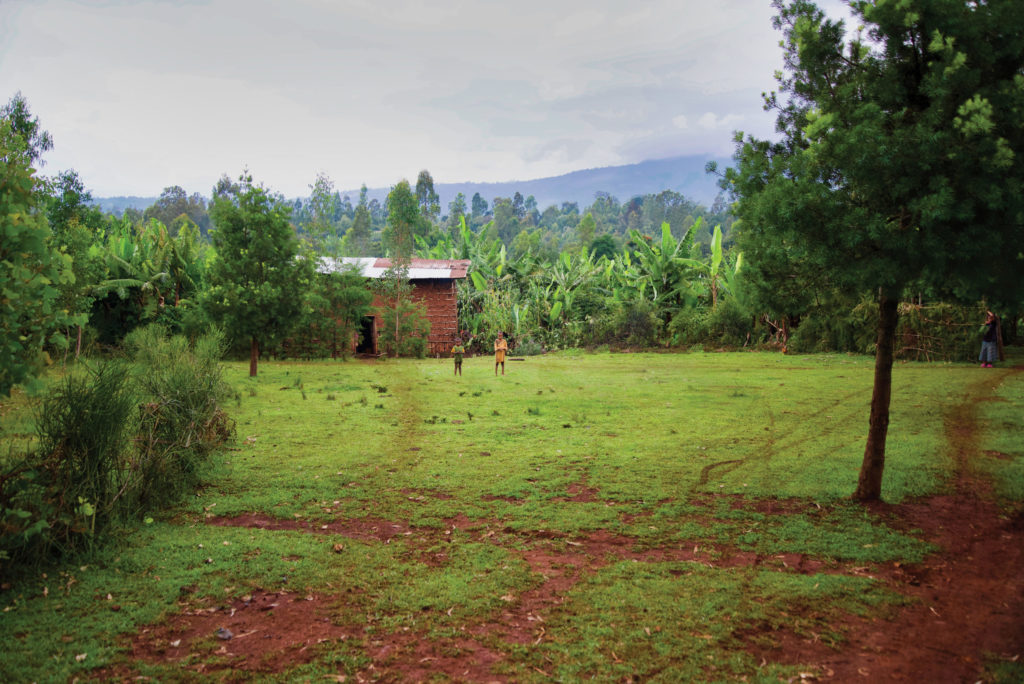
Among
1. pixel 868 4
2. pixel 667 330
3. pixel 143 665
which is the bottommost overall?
pixel 143 665

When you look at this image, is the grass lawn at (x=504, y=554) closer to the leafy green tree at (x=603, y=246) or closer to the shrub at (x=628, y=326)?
the shrub at (x=628, y=326)

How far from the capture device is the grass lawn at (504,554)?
3.93m

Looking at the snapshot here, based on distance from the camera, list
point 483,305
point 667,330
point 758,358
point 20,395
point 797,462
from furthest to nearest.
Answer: point 483,305
point 667,330
point 758,358
point 20,395
point 797,462

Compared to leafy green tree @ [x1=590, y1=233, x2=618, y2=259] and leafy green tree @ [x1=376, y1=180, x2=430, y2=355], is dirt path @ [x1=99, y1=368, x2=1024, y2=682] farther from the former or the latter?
leafy green tree @ [x1=590, y1=233, x2=618, y2=259]

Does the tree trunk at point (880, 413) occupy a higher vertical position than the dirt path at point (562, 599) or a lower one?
higher

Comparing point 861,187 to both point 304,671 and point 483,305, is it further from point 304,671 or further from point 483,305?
point 483,305

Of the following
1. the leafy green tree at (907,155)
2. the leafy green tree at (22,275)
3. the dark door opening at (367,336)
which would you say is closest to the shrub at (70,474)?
the leafy green tree at (22,275)

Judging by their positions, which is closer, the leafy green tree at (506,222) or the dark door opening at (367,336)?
the dark door opening at (367,336)

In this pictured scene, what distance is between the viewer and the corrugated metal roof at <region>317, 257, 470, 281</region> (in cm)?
2553

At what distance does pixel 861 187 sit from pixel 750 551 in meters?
3.22

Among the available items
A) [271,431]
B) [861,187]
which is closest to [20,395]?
[271,431]

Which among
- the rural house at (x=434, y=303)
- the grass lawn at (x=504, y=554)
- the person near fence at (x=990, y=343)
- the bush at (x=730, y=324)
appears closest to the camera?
the grass lawn at (x=504, y=554)

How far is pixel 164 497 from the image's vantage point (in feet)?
21.0

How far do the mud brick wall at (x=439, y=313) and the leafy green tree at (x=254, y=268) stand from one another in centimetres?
1100
